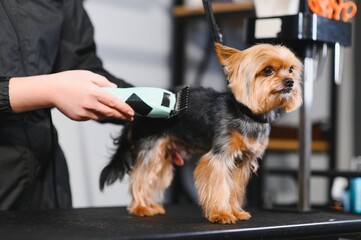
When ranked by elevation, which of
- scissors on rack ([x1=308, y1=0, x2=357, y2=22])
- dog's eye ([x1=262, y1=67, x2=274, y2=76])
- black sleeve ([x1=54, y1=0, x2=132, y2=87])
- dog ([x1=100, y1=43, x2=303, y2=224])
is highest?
scissors on rack ([x1=308, y1=0, x2=357, y2=22])

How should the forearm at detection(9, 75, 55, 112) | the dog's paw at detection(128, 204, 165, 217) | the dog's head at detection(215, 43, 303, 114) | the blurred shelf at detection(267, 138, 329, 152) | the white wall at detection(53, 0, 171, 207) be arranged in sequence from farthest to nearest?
the blurred shelf at detection(267, 138, 329, 152)
the white wall at detection(53, 0, 171, 207)
the dog's paw at detection(128, 204, 165, 217)
the dog's head at detection(215, 43, 303, 114)
the forearm at detection(9, 75, 55, 112)

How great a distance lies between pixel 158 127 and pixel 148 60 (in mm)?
1106

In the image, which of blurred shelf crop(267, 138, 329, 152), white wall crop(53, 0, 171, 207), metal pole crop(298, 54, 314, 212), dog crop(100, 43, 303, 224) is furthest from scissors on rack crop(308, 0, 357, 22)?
blurred shelf crop(267, 138, 329, 152)

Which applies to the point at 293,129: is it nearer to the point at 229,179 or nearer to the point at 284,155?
the point at 284,155

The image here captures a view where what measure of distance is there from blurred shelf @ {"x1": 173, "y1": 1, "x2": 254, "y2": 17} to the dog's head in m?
0.99

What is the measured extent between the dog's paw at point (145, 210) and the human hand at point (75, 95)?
265 millimetres

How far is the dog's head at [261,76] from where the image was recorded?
3.35 ft

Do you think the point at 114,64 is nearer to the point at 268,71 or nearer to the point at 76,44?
the point at 76,44

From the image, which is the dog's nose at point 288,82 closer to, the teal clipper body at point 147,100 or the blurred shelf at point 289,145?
the teal clipper body at point 147,100

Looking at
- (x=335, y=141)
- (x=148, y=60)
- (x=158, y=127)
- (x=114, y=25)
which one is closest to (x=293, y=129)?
(x=335, y=141)

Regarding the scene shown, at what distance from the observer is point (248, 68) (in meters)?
1.03

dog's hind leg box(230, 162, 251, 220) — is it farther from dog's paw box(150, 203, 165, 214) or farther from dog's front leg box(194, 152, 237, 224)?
dog's paw box(150, 203, 165, 214)

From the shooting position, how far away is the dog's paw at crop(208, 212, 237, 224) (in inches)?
38.9

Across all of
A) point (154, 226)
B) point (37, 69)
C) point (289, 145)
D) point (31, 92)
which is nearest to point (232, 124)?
point (154, 226)
